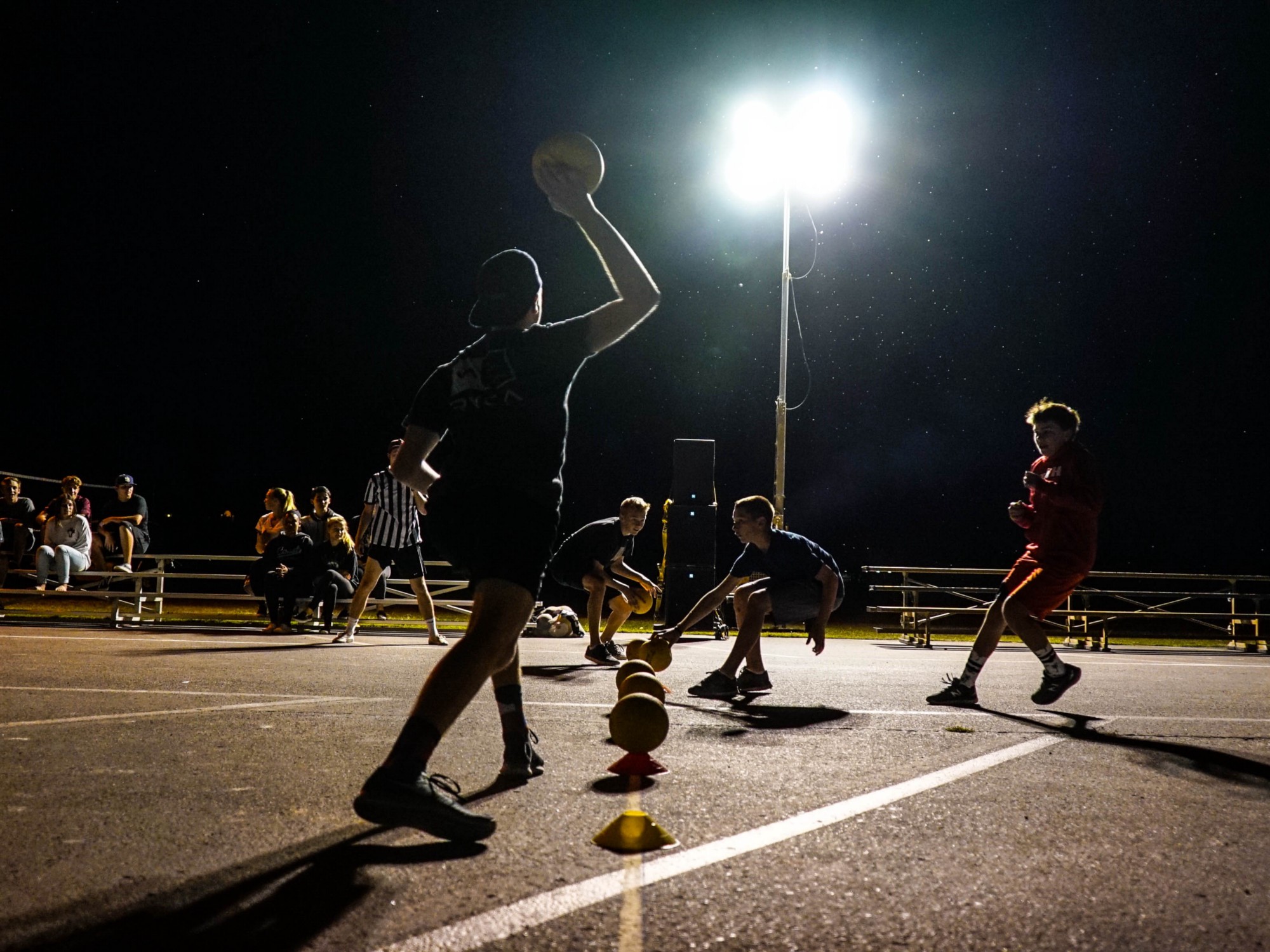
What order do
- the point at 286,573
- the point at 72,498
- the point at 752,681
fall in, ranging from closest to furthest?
the point at 752,681, the point at 286,573, the point at 72,498

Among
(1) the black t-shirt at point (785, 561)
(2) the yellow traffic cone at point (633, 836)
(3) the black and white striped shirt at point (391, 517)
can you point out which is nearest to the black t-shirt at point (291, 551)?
(3) the black and white striped shirt at point (391, 517)

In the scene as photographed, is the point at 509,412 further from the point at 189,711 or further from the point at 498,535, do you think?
the point at 189,711

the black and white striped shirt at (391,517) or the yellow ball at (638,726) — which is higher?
the black and white striped shirt at (391,517)

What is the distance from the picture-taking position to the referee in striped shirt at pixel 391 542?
439 inches

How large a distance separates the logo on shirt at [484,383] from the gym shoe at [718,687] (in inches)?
159

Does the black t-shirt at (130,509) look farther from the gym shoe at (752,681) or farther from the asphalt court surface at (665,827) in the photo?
the gym shoe at (752,681)

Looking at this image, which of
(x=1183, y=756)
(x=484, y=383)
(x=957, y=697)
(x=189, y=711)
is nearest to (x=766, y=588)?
(x=957, y=697)

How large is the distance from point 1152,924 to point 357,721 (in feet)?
13.2

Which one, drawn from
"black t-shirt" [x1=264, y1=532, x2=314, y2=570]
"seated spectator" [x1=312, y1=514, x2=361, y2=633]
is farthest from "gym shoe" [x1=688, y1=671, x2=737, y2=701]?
"black t-shirt" [x1=264, y1=532, x2=314, y2=570]

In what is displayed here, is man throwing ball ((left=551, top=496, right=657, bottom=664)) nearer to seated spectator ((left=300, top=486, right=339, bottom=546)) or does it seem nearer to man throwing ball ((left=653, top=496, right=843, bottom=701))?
man throwing ball ((left=653, top=496, right=843, bottom=701))

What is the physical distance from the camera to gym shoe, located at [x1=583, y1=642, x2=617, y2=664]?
9422 mm

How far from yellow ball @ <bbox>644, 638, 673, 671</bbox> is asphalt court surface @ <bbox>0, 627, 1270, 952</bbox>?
24.1 inches

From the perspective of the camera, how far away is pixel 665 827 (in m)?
3.12

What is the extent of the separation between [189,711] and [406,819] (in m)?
3.33
